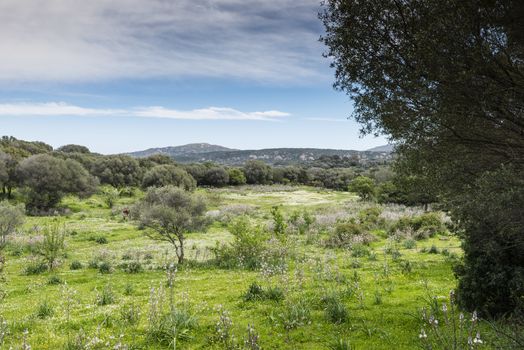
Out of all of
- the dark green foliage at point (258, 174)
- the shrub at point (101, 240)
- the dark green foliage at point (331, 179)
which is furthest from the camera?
the dark green foliage at point (258, 174)

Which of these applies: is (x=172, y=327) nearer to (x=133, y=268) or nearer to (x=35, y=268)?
(x=133, y=268)

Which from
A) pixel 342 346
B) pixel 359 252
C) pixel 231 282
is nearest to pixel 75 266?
pixel 231 282

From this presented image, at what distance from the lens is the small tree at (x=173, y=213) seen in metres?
26.1

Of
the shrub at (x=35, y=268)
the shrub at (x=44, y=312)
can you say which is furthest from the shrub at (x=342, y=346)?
the shrub at (x=35, y=268)

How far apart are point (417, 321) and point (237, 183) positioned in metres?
119

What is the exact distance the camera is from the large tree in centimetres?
901

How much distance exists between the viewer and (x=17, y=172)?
219 ft

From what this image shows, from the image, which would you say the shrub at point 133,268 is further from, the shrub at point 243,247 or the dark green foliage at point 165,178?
the dark green foliage at point 165,178

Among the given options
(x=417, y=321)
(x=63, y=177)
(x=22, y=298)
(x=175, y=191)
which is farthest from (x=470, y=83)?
(x=63, y=177)

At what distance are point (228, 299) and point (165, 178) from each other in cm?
7418

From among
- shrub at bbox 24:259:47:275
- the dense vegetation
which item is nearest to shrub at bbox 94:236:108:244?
the dense vegetation

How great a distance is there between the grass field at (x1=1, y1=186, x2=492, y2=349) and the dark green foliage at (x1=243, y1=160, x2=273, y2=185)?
103274mm

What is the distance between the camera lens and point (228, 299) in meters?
15.3

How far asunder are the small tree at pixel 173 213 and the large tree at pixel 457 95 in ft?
55.6
